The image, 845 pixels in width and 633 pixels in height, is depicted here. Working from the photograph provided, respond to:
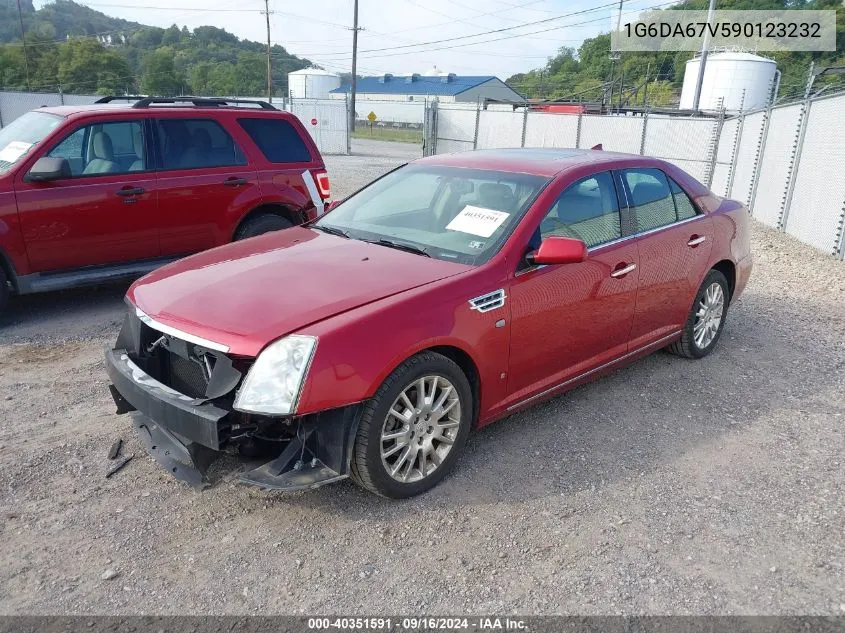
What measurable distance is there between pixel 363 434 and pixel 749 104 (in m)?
34.8

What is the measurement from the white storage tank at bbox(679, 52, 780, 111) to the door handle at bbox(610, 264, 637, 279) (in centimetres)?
3183

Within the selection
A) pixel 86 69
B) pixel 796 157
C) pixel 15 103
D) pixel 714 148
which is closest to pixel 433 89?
pixel 86 69

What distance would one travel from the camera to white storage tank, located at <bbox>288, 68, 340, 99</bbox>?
81250mm

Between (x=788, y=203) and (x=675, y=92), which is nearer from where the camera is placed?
(x=788, y=203)

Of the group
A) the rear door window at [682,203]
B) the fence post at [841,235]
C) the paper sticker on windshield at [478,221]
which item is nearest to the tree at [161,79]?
the fence post at [841,235]

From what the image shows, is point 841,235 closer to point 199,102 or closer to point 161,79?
point 199,102

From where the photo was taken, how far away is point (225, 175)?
21.9 feet

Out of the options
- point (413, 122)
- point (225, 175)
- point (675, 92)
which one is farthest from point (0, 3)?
point (225, 175)

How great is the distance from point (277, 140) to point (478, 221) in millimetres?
4066

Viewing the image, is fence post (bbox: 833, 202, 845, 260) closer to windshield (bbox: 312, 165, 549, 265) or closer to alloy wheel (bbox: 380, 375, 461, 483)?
windshield (bbox: 312, 165, 549, 265)

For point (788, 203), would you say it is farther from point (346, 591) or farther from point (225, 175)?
point (346, 591)

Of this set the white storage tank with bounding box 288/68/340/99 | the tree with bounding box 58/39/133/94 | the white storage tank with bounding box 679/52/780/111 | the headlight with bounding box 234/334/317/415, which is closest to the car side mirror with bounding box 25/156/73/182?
the headlight with bounding box 234/334/317/415

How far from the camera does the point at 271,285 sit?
332 centimetres

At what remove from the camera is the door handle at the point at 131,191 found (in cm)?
602
